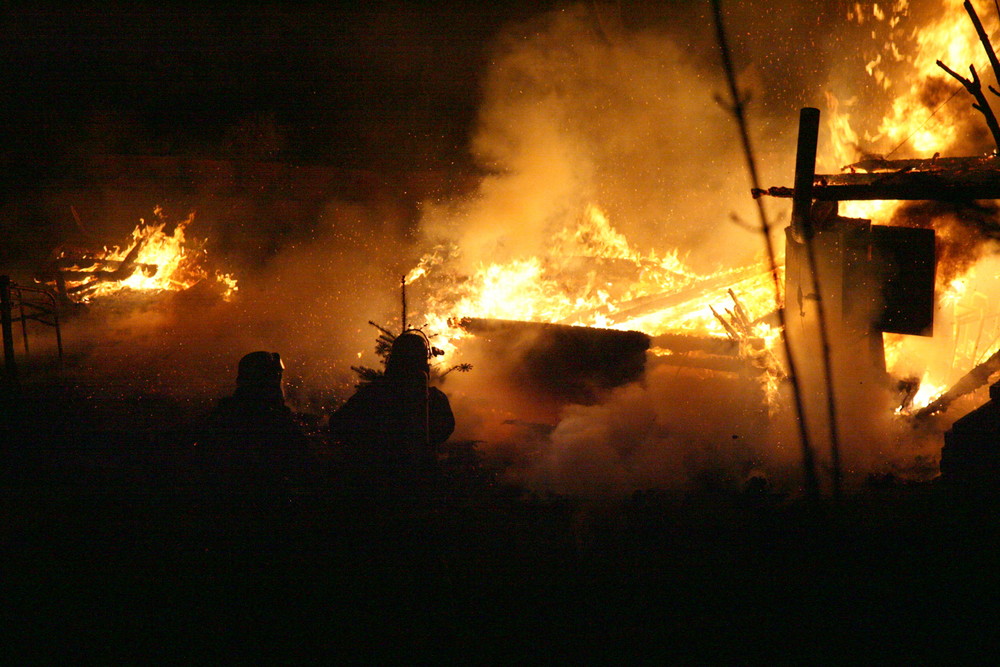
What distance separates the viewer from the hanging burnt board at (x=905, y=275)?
26.7ft

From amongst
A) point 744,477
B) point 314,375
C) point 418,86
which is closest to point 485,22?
point 418,86

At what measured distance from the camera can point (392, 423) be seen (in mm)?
7219

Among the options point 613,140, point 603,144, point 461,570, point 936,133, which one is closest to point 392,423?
point 461,570

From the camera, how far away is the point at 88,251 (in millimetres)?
16578

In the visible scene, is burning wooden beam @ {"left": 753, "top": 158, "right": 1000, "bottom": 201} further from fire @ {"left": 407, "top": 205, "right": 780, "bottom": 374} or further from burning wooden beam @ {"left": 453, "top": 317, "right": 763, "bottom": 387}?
fire @ {"left": 407, "top": 205, "right": 780, "bottom": 374}

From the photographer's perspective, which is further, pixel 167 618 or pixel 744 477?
pixel 744 477

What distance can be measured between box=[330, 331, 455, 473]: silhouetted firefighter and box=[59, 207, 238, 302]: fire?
31.7ft

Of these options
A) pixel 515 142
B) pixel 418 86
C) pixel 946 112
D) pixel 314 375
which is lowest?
pixel 314 375

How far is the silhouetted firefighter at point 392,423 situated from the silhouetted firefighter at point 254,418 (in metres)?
0.56

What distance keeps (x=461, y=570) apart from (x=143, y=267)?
14141 millimetres

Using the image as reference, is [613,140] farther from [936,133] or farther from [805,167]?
[805,167]

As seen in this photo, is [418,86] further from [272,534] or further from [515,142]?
[272,534]

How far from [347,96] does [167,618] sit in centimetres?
1364

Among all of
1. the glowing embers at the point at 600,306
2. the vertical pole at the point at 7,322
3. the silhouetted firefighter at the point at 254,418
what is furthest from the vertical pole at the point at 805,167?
the vertical pole at the point at 7,322
